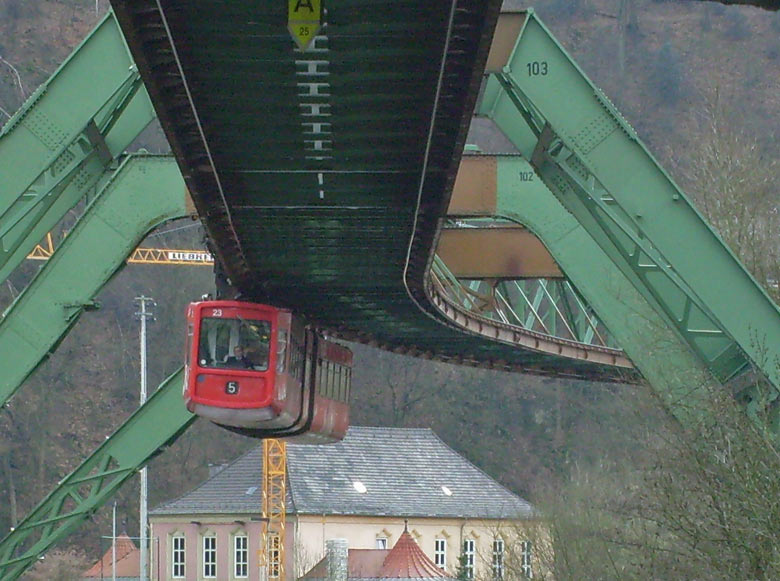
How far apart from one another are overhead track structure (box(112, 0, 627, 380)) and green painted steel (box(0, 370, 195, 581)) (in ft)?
19.9

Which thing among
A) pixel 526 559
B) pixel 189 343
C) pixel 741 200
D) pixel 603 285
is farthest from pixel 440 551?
pixel 603 285

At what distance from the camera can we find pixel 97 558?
8481 centimetres

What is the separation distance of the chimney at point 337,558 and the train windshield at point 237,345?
116 ft

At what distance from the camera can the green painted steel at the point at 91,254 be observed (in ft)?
77.1

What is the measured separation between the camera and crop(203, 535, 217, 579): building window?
2891 inches

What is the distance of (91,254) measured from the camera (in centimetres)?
2394

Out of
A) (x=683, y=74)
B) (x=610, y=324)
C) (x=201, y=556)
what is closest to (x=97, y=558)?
(x=201, y=556)

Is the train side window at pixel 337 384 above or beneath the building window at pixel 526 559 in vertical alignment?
above

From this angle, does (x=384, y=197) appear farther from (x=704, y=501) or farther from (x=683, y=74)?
(x=683, y=74)

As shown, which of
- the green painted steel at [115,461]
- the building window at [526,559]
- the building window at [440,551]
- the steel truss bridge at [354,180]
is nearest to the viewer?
the steel truss bridge at [354,180]

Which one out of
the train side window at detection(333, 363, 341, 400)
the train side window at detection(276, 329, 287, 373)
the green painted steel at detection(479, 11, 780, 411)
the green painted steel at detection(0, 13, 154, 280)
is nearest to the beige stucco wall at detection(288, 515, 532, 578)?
the train side window at detection(333, 363, 341, 400)

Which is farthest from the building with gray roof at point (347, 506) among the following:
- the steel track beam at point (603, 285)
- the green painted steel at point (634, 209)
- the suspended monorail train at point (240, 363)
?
the green painted steel at point (634, 209)

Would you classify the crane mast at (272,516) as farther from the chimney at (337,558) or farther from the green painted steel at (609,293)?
the green painted steel at (609,293)

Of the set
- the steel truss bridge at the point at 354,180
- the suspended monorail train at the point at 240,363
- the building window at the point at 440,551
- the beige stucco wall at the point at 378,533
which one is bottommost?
the building window at the point at 440,551
